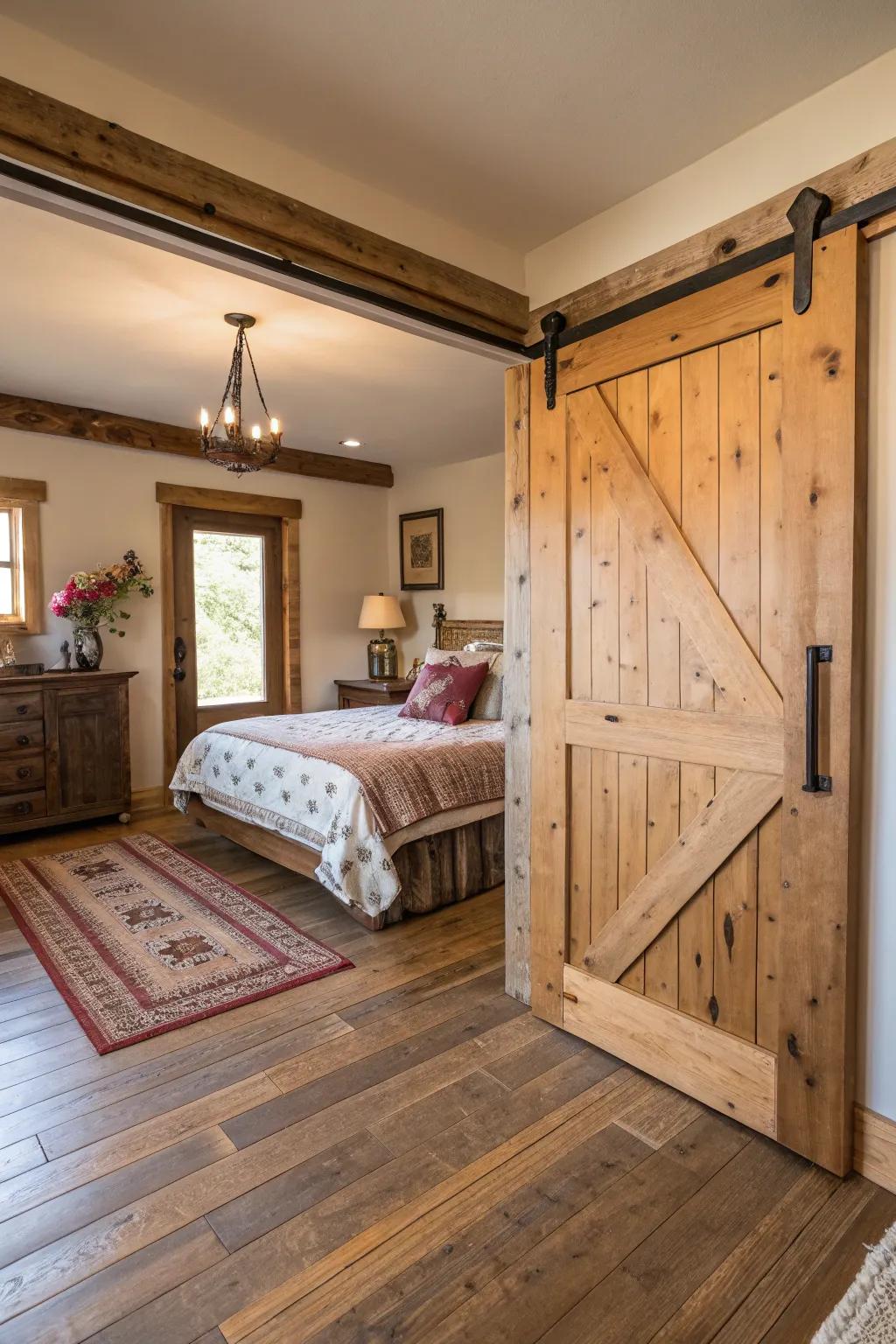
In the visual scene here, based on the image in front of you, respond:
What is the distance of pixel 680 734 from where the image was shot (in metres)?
2.08

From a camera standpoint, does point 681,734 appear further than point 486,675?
No

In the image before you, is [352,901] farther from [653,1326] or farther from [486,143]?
[486,143]

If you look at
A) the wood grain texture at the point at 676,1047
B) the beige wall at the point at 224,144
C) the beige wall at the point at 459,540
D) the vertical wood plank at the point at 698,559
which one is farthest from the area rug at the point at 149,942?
the beige wall at the point at 459,540

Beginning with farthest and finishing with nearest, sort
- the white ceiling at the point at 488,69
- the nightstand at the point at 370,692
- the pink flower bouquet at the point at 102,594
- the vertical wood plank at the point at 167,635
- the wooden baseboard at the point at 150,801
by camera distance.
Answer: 1. the nightstand at the point at 370,692
2. the vertical wood plank at the point at 167,635
3. the wooden baseboard at the point at 150,801
4. the pink flower bouquet at the point at 102,594
5. the white ceiling at the point at 488,69

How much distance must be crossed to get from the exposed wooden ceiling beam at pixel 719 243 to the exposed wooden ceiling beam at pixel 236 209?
0.24 meters

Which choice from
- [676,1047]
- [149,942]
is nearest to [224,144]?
[676,1047]

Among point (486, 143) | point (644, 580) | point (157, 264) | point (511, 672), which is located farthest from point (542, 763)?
point (157, 264)

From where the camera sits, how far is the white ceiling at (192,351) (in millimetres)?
2768

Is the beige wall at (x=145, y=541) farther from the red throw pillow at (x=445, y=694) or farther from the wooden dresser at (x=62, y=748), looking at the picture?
the red throw pillow at (x=445, y=694)

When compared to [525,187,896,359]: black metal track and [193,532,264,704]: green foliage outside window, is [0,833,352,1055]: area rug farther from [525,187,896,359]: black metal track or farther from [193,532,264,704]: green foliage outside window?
[525,187,896,359]: black metal track

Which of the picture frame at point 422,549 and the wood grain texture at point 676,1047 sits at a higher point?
the picture frame at point 422,549

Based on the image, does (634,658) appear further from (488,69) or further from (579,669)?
(488,69)

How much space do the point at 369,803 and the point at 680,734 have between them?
1.55 meters

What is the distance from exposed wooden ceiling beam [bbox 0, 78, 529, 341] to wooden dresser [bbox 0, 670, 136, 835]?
338cm
